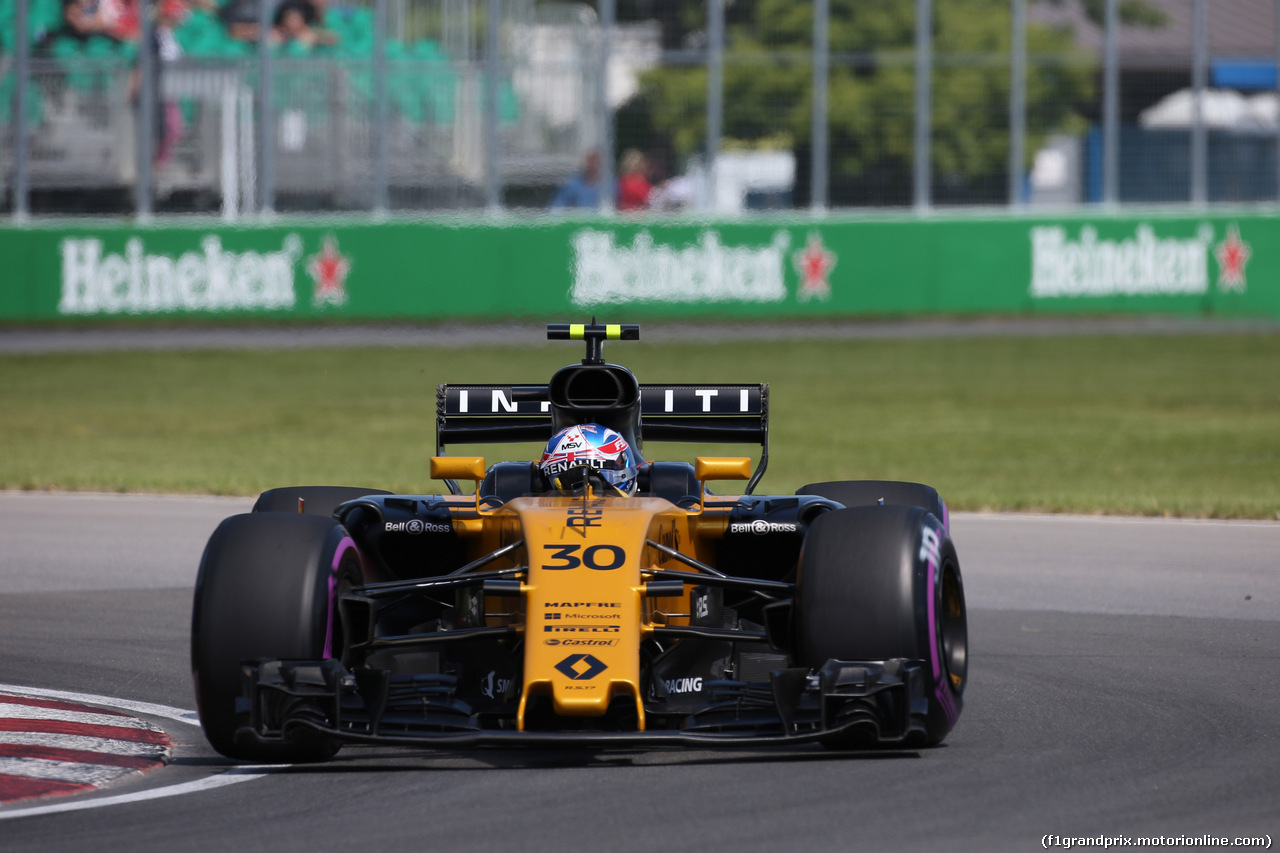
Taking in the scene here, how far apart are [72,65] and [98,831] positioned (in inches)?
973

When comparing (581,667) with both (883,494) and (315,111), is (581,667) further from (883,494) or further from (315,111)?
(315,111)

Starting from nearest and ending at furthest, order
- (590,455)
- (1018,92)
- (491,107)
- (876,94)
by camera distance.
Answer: (590,455) → (491,107) → (876,94) → (1018,92)

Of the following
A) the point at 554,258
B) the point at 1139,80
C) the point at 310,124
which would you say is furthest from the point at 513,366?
the point at 1139,80

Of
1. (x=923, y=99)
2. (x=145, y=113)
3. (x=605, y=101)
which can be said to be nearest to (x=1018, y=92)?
(x=923, y=99)

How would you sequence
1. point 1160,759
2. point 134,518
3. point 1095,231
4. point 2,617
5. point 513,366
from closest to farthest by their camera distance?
point 1160,759 < point 2,617 < point 134,518 < point 513,366 < point 1095,231

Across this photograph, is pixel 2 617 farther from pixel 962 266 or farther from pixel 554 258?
pixel 962 266

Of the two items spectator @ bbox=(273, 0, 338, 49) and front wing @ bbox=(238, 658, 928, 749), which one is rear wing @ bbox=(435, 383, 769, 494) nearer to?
front wing @ bbox=(238, 658, 928, 749)

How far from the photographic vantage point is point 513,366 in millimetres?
22812

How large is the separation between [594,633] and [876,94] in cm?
2441

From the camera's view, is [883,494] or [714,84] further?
[714,84]

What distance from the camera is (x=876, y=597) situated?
235 inches

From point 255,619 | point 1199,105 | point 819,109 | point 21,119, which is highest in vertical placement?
point 1199,105

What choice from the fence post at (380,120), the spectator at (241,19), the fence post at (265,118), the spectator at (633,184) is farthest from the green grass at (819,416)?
the spectator at (241,19)

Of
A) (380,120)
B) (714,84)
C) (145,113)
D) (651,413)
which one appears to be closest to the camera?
(651,413)
